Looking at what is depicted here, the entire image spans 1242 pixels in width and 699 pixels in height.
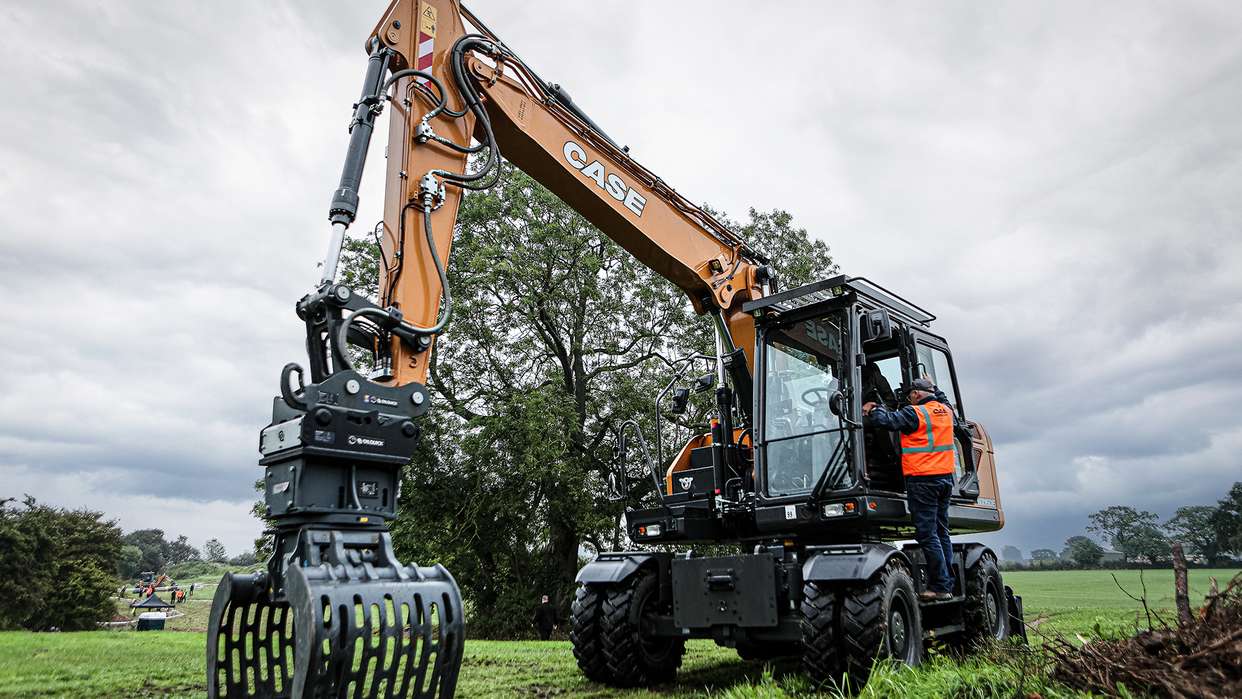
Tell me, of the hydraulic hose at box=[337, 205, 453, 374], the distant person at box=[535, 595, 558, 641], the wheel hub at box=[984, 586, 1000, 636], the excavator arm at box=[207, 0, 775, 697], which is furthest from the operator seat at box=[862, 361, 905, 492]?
the distant person at box=[535, 595, 558, 641]

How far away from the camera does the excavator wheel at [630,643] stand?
600cm

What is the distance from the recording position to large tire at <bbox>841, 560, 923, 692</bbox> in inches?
191

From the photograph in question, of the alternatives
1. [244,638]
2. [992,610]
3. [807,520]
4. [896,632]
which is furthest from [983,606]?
[244,638]

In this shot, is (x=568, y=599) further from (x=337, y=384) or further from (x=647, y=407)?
(x=337, y=384)

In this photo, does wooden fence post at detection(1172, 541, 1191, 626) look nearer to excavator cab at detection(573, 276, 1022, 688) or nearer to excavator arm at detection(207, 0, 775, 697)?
excavator cab at detection(573, 276, 1022, 688)

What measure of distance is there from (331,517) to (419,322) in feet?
4.43

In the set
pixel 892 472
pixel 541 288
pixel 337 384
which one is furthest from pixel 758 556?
pixel 541 288

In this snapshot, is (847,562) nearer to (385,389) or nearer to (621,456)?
(621,456)

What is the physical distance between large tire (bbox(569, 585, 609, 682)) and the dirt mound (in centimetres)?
337

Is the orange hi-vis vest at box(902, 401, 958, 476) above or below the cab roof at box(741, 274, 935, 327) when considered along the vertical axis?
below

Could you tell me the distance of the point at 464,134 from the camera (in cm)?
541

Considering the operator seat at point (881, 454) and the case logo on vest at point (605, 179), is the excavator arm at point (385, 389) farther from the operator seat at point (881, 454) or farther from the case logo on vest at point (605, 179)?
the operator seat at point (881, 454)

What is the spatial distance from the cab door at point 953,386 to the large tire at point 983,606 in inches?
30.5

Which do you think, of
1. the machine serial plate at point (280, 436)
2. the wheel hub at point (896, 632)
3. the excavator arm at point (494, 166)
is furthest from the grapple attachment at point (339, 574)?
the wheel hub at point (896, 632)
